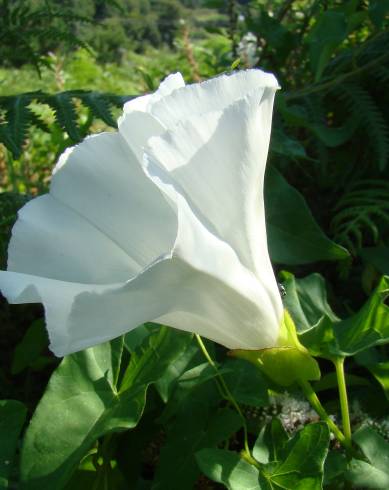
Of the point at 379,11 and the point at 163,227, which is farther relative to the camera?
the point at 379,11

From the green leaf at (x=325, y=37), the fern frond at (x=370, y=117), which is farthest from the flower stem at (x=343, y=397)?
the green leaf at (x=325, y=37)

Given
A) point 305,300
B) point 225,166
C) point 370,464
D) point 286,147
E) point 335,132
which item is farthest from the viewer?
point 335,132

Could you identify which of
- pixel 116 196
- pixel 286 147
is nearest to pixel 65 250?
pixel 116 196

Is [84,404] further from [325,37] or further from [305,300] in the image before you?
[325,37]

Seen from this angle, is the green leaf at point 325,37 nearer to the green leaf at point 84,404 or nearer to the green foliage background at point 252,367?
the green foliage background at point 252,367

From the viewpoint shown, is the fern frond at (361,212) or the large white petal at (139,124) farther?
the fern frond at (361,212)

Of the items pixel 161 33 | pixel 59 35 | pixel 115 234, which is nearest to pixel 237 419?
pixel 115 234

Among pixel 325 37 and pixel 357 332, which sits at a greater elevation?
pixel 325 37

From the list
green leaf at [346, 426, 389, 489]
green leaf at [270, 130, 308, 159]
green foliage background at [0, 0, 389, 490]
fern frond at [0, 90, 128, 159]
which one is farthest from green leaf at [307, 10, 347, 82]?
green leaf at [346, 426, 389, 489]
